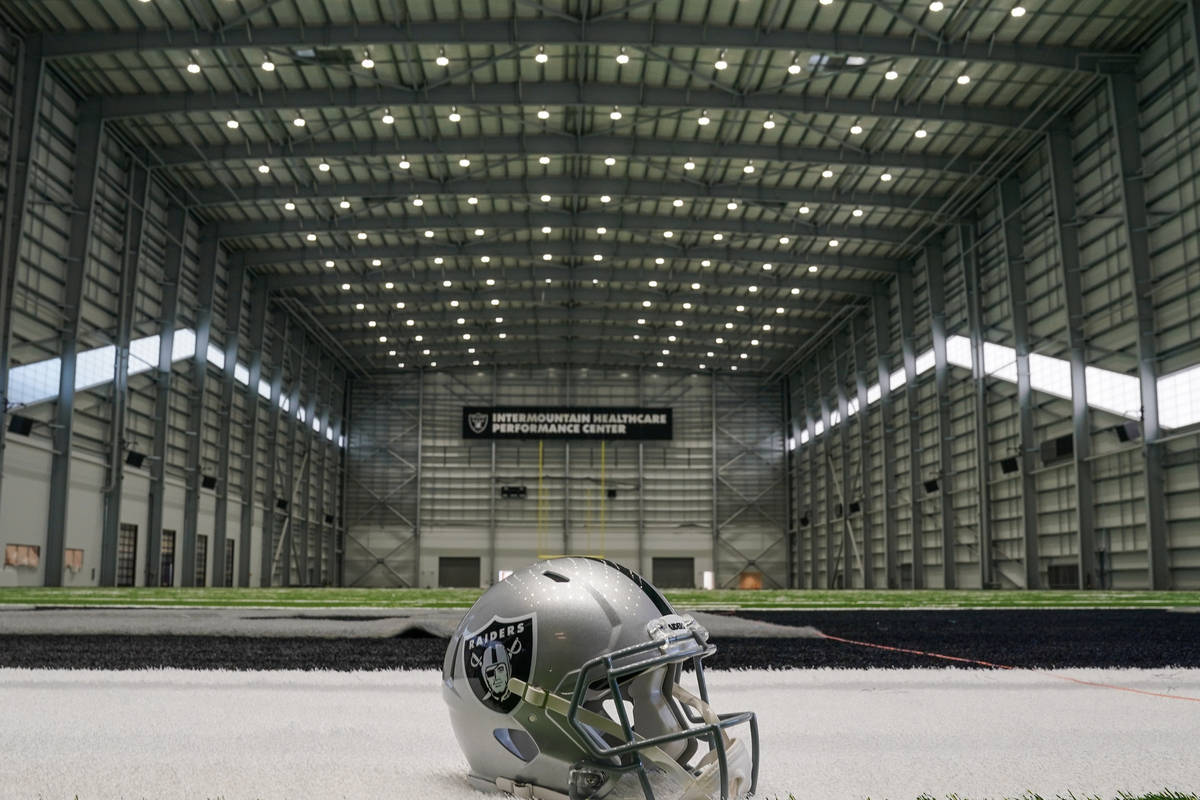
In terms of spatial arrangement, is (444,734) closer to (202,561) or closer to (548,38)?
(548,38)

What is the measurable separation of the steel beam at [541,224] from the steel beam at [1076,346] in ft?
26.3

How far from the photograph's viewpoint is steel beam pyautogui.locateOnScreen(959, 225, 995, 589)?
110 ft

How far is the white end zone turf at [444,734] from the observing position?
2326 mm

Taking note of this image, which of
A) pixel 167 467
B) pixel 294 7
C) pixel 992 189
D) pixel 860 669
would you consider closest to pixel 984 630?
pixel 860 669

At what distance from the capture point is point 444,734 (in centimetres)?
320

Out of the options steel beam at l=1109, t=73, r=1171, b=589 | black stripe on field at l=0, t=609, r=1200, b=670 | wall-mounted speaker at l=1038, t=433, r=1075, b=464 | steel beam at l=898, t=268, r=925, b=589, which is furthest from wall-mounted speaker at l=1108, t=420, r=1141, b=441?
black stripe on field at l=0, t=609, r=1200, b=670

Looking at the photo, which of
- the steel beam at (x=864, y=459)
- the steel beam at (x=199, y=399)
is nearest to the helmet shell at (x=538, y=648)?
the steel beam at (x=199, y=399)

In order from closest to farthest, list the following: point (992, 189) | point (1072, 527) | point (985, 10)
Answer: point (985, 10)
point (1072, 527)
point (992, 189)

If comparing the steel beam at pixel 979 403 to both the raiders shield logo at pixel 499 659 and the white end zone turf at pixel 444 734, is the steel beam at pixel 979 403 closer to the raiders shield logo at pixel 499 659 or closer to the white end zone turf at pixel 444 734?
the white end zone turf at pixel 444 734

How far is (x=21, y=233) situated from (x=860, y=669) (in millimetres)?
26344

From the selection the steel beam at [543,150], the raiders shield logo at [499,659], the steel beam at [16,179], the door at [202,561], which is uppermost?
the steel beam at [543,150]

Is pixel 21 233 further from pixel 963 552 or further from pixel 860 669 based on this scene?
Answer: pixel 963 552

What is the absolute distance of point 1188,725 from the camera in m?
3.28

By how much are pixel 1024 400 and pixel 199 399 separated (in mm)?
30076
